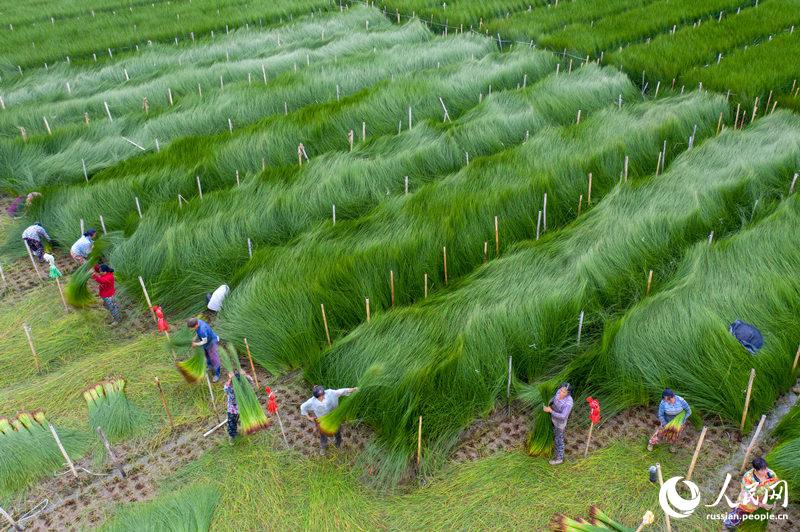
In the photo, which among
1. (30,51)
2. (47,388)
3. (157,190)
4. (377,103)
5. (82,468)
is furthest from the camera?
(30,51)

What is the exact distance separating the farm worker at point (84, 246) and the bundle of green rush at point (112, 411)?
6.40 ft

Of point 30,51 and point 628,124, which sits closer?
point 628,124

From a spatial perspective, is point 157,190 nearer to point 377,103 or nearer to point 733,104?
point 377,103

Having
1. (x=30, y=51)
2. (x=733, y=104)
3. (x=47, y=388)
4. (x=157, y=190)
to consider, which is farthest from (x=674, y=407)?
(x=30, y=51)

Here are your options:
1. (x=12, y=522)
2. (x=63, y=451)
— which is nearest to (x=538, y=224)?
(x=63, y=451)

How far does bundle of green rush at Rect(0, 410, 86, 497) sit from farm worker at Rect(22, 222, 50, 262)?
2.64 metres

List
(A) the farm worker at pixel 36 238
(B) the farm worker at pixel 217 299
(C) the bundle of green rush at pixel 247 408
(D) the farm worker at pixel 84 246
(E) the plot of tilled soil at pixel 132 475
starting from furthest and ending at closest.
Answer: (A) the farm worker at pixel 36 238 → (D) the farm worker at pixel 84 246 → (B) the farm worker at pixel 217 299 → (C) the bundle of green rush at pixel 247 408 → (E) the plot of tilled soil at pixel 132 475

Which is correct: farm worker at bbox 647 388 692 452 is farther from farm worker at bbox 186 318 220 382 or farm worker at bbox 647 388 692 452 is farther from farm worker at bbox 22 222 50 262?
farm worker at bbox 22 222 50 262

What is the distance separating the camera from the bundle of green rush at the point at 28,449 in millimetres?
4383

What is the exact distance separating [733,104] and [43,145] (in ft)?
32.0

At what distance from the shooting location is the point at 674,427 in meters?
4.31

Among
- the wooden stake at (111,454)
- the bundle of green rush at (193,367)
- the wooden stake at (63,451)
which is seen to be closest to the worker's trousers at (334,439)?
the bundle of green rush at (193,367)

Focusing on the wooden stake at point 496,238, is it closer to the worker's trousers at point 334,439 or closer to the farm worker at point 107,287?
the worker's trousers at point 334,439

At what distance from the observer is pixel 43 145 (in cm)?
866
